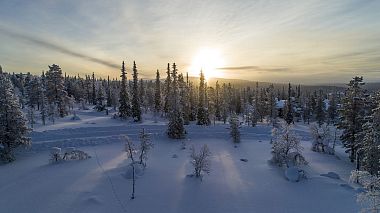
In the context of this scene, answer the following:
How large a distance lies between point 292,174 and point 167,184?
54.4ft

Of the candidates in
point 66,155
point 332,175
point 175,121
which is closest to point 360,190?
point 332,175

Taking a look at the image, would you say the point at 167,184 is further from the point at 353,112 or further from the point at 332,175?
the point at 353,112

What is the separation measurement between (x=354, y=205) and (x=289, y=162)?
37.7ft

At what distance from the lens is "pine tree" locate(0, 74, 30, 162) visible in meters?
42.6

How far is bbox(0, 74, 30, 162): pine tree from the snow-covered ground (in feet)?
7.55

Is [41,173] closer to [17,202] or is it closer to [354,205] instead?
[17,202]

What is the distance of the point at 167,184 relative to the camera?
120 feet

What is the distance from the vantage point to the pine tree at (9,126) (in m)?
42.6

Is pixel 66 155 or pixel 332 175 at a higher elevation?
pixel 66 155

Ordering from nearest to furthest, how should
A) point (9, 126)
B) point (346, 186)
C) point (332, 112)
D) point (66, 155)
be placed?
point (346, 186)
point (9, 126)
point (66, 155)
point (332, 112)

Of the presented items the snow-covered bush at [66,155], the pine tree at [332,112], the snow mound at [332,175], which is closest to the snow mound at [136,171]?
the snow-covered bush at [66,155]

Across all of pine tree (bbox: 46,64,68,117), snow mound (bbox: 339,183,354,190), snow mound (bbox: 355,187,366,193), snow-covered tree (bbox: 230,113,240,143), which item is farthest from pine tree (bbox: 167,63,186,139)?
pine tree (bbox: 46,64,68,117)

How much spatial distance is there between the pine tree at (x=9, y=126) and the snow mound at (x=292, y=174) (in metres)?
38.1

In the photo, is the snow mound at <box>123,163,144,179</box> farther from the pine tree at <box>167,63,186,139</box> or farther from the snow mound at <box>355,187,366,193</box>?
the snow mound at <box>355,187,366,193</box>
